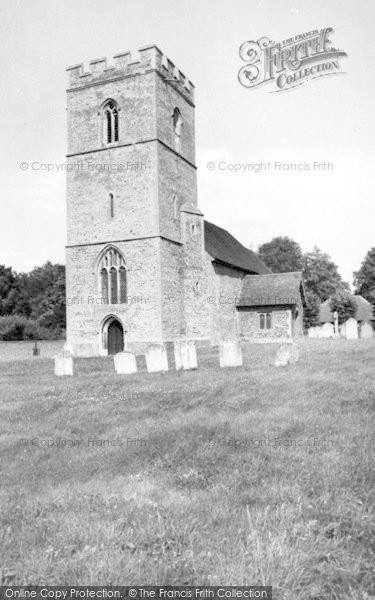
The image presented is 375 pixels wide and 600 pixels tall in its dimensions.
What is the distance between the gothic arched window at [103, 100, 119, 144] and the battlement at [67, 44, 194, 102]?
1323 mm

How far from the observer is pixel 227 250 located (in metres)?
33.7

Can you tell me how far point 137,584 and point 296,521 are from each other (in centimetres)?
144

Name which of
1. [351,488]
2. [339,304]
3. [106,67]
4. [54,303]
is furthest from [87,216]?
[54,303]

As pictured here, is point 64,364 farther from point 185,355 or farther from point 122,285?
point 122,285

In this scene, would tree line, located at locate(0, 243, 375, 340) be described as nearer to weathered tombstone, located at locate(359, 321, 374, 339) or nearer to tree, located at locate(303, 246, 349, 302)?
tree, located at locate(303, 246, 349, 302)

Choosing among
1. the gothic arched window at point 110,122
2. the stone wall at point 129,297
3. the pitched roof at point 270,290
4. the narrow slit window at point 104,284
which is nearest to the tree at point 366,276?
the pitched roof at point 270,290

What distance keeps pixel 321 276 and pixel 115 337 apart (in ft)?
130

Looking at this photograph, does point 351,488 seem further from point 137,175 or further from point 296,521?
point 137,175

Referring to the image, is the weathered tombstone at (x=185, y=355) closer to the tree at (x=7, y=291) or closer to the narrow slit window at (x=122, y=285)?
the narrow slit window at (x=122, y=285)

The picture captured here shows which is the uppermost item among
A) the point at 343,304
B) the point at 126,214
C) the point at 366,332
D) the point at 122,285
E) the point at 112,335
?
the point at 126,214

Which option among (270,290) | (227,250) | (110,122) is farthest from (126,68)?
(270,290)

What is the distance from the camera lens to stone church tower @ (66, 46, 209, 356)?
959 inches

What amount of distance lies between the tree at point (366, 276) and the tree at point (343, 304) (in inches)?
675

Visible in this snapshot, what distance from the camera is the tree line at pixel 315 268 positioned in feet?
190
